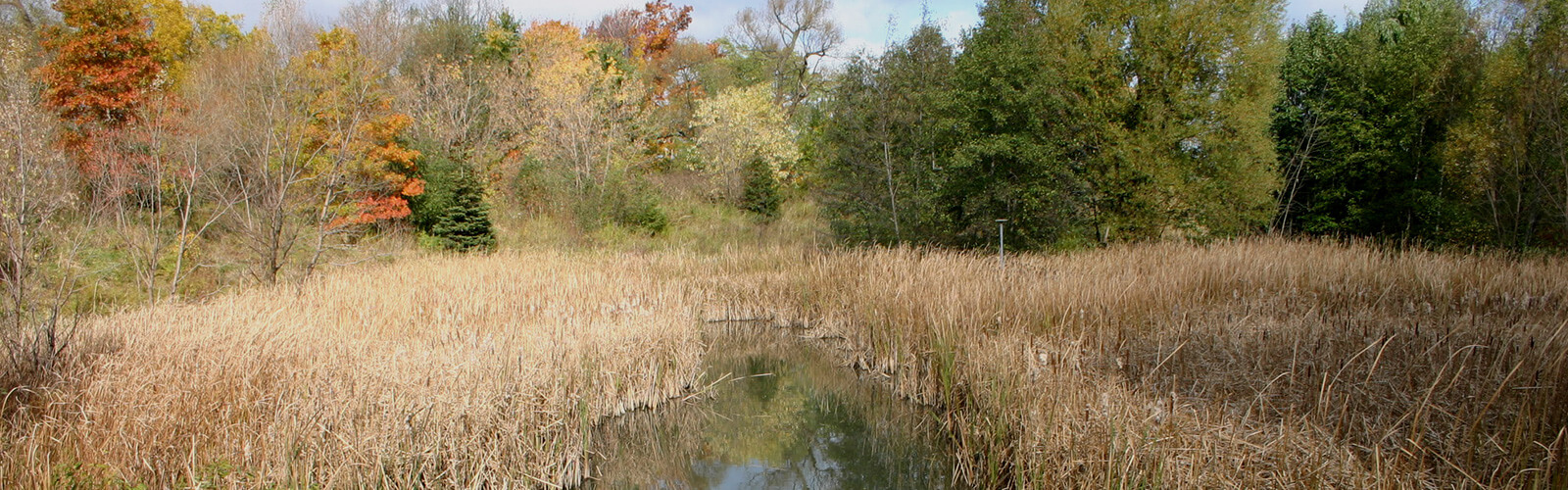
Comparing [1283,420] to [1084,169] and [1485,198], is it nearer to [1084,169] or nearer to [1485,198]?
[1084,169]

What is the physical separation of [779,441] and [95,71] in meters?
16.0

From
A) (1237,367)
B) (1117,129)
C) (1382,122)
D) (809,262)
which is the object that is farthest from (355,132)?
(1382,122)

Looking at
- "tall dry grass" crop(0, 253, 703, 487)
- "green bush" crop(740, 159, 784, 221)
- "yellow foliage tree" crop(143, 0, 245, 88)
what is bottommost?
"tall dry grass" crop(0, 253, 703, 487)

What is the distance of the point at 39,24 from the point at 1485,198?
1145 inches

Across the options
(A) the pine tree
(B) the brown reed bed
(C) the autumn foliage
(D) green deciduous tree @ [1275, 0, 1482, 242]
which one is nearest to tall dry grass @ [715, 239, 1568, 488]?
(B) the brown reed bed

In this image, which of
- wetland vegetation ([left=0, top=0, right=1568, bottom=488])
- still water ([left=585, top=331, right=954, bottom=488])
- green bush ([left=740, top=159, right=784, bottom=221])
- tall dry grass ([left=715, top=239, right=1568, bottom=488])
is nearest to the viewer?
tall dry grass ([left=715, top=239, right=1568, bottom=488])

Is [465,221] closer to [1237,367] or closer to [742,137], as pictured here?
[742,137]

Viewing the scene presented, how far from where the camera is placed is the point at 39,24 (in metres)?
18.2

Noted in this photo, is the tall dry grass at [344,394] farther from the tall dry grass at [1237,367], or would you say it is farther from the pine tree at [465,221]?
the pine tree at [465,221]

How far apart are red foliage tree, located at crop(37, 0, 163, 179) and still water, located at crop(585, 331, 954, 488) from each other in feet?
42.8

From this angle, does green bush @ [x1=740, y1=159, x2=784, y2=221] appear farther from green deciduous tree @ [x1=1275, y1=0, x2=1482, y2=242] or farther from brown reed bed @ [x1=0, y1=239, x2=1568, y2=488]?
brown reed bed @ [x1=0, y1=239, x2=1568, y2=488]

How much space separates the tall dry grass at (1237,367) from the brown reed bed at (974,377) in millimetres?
24

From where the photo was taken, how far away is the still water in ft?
18.5

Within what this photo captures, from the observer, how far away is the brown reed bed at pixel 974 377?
3.53m
